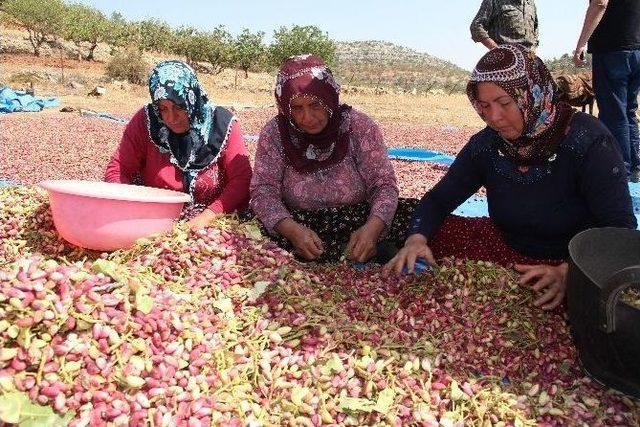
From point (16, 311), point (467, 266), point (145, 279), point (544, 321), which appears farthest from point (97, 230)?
point (544, 321)

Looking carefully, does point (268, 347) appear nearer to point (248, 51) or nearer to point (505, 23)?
point (505, 23)

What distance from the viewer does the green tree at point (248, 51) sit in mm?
35344

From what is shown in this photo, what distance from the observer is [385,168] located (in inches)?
115

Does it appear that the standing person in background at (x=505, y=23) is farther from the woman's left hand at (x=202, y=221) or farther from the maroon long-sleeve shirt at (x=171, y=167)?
the woman's left hand at (x=202, y=221)

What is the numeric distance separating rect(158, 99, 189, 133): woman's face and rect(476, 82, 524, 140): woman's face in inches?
59.8

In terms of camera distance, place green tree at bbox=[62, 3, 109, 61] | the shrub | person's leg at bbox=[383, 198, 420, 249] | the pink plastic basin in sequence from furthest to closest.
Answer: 1. green tree at bbox=[62, 3, 109, 61]
2. the shrub
3. person's leg at bbox=[383, 198, 420, 249]
4. the pink plastic basin

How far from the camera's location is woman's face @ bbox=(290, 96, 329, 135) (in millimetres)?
2662

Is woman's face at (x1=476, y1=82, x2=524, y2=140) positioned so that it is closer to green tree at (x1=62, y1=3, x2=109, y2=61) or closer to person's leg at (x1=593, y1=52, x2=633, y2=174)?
person's leg at (x1=593, y1=52, x2=633, y2=174)

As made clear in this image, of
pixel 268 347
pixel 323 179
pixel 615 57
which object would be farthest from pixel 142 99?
pixel 268 347

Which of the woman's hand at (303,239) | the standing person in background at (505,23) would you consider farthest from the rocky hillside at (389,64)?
the woman's hand at (303,239)

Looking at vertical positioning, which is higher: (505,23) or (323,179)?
(505,23)

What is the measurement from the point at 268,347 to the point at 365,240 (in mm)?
950

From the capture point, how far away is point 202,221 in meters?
2.80

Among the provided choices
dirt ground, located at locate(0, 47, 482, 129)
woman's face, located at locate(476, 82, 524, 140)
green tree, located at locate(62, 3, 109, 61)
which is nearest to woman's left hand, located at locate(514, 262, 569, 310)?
woman's face, located at locate(476, 82, 524, 140)
